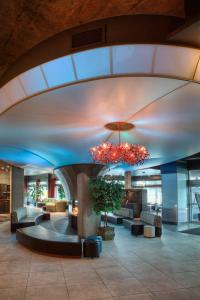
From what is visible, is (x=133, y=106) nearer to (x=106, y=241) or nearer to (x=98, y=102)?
(x=98, y=102)

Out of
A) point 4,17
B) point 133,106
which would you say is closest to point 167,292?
point 133,106

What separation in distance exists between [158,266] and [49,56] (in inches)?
255

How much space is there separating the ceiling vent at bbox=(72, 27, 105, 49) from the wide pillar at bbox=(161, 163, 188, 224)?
14762mm

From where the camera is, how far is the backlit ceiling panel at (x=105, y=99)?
4.32m

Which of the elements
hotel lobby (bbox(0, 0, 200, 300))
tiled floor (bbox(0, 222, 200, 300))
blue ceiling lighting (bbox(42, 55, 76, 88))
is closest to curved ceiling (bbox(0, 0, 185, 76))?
hotel lobby (bbox(0, 0, 200, 300))

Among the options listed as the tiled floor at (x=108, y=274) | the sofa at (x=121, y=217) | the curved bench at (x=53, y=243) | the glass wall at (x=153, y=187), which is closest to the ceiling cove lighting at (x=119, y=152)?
the curved bench at (x=53, y=243)

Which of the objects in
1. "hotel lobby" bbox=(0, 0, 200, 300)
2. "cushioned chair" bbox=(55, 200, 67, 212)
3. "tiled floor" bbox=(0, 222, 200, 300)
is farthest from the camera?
"cushioned chair" bbox=(55, 200, 67, 212)

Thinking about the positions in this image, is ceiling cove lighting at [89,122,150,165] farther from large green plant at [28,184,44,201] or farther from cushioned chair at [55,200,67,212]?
large green plant at [28,184,44,201]

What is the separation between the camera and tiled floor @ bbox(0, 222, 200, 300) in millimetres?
5676

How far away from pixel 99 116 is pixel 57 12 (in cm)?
436

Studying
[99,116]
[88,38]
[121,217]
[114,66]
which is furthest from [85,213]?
[88,38]

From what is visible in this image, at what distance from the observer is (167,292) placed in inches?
227

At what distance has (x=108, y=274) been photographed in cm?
693

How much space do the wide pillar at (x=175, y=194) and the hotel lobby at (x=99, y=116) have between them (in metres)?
3.01
